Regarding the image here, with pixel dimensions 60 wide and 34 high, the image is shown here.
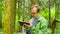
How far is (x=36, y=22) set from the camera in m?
4.52

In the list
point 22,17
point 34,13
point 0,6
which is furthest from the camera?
point 22,17

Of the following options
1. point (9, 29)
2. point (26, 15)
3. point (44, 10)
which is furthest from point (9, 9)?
point (44, 10)

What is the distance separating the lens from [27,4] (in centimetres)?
2733

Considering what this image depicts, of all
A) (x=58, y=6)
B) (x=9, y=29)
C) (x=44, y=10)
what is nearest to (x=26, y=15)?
(x=44, y=10)

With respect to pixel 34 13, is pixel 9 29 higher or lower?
lower

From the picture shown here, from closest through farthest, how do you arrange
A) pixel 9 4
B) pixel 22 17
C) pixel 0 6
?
pixel 9 4, pixel 0 6, pixel 22 17

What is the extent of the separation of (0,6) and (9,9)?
14.4m

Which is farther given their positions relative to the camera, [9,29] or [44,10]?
[44,10]

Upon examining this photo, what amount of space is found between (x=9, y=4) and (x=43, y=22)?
557cm

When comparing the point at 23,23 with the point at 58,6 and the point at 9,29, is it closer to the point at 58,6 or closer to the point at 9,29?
the point at 9,29

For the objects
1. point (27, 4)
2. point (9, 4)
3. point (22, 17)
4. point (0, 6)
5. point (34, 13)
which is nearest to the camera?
point (34, 13)

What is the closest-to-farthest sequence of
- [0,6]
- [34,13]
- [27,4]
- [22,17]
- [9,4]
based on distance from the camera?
[34,13]
[9,4]
[0,6]
[22,17]
[27,4]

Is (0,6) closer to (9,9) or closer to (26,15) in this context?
(26,15)

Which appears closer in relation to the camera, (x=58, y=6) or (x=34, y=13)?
(x=34, y=13)
